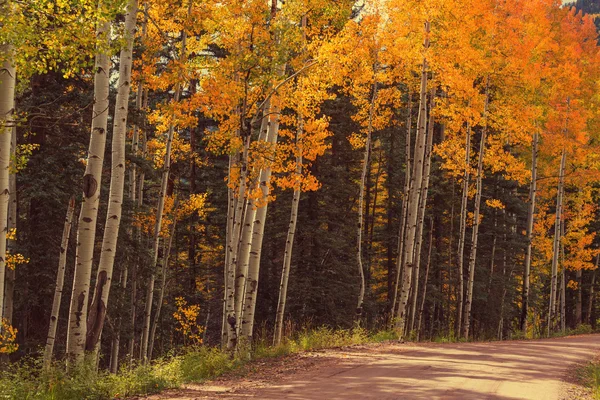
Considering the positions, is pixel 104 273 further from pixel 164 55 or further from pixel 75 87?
pixel 164 55

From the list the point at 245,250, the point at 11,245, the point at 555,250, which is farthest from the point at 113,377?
the point at 555,250

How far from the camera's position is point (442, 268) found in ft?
95.4

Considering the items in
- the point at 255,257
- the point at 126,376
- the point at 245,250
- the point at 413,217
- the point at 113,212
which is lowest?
the point at 126,376

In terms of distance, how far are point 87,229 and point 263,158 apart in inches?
201

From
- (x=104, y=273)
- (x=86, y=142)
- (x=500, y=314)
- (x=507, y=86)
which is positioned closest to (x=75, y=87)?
(x=86, y=142)

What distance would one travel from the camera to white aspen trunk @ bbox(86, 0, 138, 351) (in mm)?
9906

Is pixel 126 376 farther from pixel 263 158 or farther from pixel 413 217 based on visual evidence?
pixel 413 217

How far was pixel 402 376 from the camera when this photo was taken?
10.4 metres

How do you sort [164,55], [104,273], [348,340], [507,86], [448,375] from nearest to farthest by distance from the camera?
[104,273]
[448,375]
[348,340]
[507,86]
[164,55]

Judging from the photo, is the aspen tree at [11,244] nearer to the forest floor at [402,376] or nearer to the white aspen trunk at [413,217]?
the forest floor at [402,376]

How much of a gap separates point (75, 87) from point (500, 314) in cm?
2193

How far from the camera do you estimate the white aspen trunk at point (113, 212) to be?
390 inches

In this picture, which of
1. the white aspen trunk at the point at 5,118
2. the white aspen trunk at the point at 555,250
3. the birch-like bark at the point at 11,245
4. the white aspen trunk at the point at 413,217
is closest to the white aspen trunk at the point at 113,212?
the white aspen trunk at the point at 5,118

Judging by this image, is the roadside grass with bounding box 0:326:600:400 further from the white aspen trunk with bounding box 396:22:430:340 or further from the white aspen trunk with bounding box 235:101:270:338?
the white aspen trunk with bounding box 396:22:430:340
